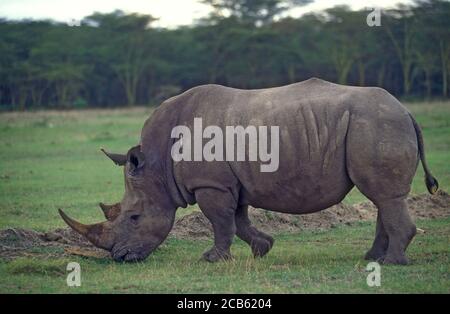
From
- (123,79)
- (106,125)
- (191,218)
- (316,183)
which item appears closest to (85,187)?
(191,218)

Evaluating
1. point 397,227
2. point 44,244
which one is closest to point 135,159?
point 44,244

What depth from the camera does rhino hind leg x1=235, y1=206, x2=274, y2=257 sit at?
970 cm

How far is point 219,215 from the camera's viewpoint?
9.29 m

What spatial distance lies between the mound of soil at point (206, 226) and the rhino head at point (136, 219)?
1.00ft

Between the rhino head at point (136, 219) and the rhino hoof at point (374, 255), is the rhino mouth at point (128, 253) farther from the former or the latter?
the rhino hoof at point (374, 255)

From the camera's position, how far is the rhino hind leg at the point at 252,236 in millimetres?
9703

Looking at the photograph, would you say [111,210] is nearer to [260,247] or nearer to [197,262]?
[197,262]

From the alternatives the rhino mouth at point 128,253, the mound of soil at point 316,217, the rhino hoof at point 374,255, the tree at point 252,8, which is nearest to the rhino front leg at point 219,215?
the rhino mouth at point 128,253

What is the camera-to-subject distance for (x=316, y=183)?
9.02 metres

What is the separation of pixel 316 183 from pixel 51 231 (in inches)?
132

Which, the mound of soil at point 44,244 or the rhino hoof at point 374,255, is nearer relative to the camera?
the rhino hoof at point 374,255

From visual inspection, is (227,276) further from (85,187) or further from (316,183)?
(85,187)

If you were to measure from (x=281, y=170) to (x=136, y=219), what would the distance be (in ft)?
5.28

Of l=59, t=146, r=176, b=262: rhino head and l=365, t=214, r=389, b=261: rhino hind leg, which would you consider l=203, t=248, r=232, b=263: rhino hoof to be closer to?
l=59, t=146, r=176, b=262: rhino head
